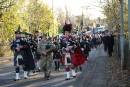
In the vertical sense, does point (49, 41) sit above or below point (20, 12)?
below

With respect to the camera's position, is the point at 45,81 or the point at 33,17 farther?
the point at 33,17

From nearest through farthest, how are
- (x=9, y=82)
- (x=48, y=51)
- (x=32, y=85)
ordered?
(x=32, y=85)
(x=9, y=82)
(x=48, y=51)

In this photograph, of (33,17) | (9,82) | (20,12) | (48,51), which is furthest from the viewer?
(33,17)

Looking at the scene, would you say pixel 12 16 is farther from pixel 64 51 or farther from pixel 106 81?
pixel 106 81

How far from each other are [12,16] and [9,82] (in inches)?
653

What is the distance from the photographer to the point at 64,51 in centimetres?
1165

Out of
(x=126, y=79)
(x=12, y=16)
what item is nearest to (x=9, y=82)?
(x=126, y=79)

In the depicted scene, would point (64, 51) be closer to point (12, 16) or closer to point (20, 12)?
point (12, 16)

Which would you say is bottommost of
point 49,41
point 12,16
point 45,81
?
point 45,81

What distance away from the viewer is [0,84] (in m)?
10.6

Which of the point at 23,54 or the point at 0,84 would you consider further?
the point at 23,54

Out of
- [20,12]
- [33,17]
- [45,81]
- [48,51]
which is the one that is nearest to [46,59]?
[48,51]

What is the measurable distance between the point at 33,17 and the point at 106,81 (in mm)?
29552

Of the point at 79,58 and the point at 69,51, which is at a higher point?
the point at 69,51
